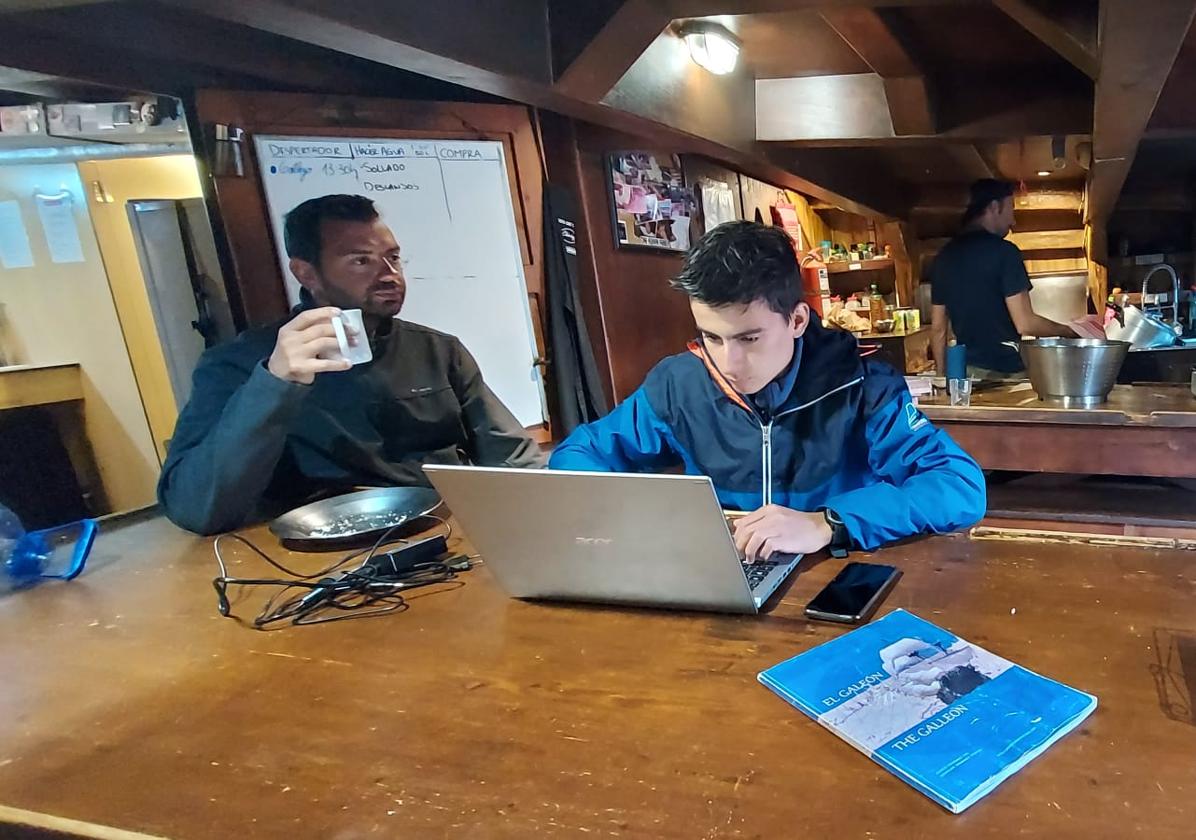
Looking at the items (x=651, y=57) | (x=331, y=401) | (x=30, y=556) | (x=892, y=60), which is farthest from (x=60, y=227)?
(x=892, y=60)

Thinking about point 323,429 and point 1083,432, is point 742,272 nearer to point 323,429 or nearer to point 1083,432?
point 323,429

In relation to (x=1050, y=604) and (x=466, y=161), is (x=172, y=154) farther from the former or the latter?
(x=1050, y=604)

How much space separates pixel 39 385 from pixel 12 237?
1.02 feet

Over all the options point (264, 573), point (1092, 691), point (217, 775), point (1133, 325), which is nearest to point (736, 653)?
point (1092, 691)

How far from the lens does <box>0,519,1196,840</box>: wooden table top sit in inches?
21.8

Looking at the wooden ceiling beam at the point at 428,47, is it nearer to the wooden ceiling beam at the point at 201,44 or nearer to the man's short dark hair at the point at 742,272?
the wooden ceiling beam at the point at 201,44

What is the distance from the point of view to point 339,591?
105cm

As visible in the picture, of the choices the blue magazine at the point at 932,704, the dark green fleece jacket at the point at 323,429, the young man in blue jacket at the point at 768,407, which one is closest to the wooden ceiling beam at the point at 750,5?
the young man in blue jacket at the point at 768,407

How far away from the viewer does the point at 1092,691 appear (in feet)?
2.14

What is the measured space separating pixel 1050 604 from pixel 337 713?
71 centimetres

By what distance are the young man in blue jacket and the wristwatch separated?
4.1 inches

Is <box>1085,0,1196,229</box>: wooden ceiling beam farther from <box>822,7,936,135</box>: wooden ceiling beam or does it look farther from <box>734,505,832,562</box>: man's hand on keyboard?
<box>734,505,832,562</box>: man's hand on keyboard

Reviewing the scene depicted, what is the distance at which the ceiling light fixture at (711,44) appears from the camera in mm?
2471

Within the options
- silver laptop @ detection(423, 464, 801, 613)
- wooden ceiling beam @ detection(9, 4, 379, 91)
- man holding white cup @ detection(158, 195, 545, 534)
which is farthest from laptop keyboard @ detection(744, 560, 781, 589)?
wooden ceiling beam @ detection(9, 4, 379, 91)
